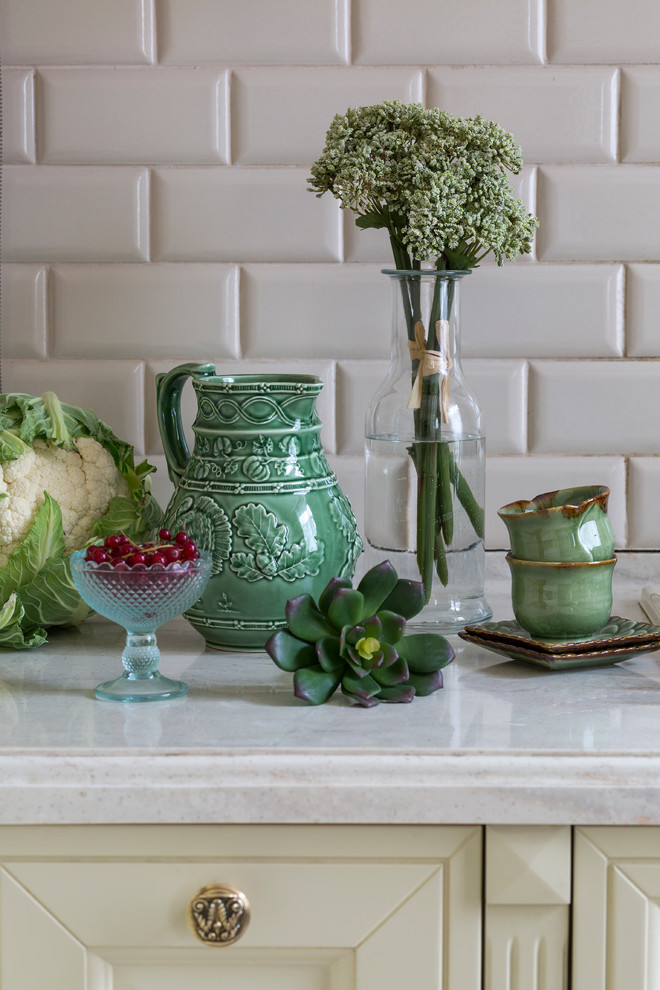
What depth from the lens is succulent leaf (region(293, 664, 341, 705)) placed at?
77 centimetres

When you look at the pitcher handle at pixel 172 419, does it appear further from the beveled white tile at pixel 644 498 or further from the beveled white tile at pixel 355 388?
the beveled white tile at pixel 644 498

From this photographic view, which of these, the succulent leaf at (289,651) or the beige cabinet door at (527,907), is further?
the succulent leaf at (289,651)

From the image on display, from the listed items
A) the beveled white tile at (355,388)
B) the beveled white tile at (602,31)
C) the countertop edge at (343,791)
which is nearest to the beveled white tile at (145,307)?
the beveled white tile at (355,388)

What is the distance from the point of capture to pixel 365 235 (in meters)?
1.22

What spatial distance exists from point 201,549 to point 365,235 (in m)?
0.51

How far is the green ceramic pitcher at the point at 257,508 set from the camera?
92 cm

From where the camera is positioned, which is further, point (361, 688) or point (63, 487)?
point (63, 487)

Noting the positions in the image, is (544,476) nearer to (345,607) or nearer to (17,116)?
(345,607)

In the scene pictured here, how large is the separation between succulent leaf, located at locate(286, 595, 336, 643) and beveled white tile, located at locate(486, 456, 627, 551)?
19.7 inches

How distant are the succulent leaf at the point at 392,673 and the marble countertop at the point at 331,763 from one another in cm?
2

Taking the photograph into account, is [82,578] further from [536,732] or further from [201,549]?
[536,732]

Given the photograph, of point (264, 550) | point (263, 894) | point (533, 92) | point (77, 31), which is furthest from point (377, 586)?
point (77, 31)

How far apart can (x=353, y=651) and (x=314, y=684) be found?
0.04 meters

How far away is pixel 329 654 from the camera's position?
2.60 feet
